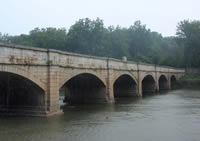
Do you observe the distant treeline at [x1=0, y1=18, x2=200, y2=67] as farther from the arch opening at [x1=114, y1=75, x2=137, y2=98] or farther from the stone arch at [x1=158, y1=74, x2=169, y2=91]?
the arch opening at [x1=114, y1=75, x2=137, y2=98]

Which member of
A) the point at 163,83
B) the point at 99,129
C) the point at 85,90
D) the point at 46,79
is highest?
the point at 46,79

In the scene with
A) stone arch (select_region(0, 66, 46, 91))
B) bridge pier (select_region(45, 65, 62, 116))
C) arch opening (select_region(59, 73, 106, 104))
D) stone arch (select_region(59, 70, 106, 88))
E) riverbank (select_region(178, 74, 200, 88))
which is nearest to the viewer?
stone arch (select_region(0, 66, 46, 91))

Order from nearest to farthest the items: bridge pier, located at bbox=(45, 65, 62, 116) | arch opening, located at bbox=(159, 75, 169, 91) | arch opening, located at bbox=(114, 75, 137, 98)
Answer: bridge pier, located at bbox=(45, 65, 62, 116) → arch opening, located at bbox=(114, 75, 137, 98) → arch opening, located at bbox=(159, 75, 169, 91)

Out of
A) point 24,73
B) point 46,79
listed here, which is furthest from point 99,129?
point 24,73

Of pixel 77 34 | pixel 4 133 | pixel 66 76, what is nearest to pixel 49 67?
pixel 66 76

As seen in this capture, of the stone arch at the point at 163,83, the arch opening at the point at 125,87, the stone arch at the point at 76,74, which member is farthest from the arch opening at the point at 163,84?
the stone arch at the point at 76,74

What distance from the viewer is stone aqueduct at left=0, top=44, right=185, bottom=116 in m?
13.8

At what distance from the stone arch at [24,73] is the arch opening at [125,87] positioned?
18.5 m

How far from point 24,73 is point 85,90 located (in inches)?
491

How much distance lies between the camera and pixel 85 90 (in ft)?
84.5

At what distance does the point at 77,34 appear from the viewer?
64875 millimetres

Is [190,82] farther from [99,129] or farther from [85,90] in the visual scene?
[99,129]

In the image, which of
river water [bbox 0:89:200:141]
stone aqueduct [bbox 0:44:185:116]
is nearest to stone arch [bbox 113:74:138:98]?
stone aqueduct [bbox 0:44:185:116]

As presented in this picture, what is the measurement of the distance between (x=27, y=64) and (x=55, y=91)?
309cm
